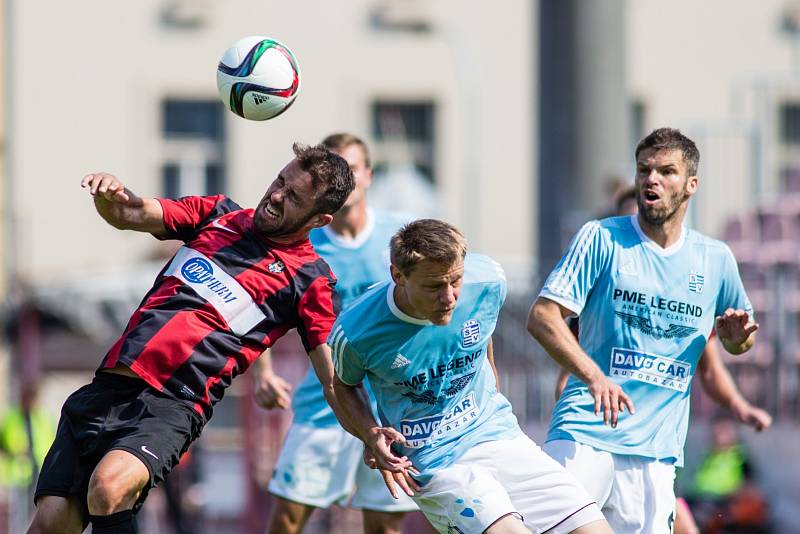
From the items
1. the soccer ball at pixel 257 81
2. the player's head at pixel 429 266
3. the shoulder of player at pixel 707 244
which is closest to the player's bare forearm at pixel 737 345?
the shoulder of player at pixel 707 244

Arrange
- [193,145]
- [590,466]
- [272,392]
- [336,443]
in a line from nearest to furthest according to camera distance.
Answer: [590,466] < [272,392] < [336,443] < [193,145]

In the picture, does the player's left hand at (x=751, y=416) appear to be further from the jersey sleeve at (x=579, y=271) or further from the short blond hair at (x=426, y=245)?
the short blond hair at (x=426, y=245)

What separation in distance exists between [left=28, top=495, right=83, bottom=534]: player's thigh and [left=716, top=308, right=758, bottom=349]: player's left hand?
2985 millimetres

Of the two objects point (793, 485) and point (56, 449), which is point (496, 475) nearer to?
point (56, 449)

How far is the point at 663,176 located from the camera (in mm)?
6492

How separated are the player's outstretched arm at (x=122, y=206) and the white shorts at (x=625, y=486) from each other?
209 centimetres

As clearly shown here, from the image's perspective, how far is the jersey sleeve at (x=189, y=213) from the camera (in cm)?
622

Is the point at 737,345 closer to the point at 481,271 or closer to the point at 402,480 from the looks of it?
the point at 481,271

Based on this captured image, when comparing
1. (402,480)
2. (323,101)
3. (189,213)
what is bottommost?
(402,480)

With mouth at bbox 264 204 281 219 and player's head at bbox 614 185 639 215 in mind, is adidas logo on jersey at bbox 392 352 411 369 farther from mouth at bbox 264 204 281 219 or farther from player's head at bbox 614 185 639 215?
player's head at bbox 614 185 639 215

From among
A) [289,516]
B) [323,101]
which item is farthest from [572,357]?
[323,101]

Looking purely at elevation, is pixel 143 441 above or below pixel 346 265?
below

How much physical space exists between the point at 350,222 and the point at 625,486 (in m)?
2.17

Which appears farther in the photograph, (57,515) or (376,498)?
(376,498)
